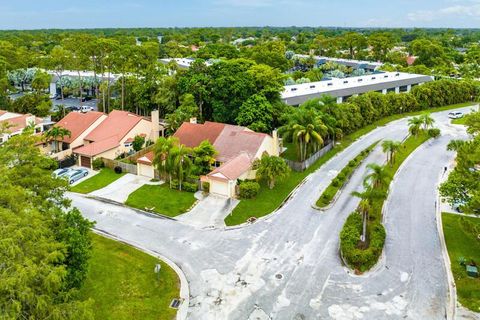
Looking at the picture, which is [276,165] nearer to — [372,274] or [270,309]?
[372,274]

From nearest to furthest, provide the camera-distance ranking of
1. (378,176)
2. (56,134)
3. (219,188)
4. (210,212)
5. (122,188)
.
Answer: (378,176)
(210,212)
(219,188)
(122,188)
(56,134)

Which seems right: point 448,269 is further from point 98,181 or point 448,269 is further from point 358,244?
point 98,181

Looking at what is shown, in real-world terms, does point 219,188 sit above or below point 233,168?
below

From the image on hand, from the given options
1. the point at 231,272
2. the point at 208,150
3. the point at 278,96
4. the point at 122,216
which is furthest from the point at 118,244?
the point at 278,96

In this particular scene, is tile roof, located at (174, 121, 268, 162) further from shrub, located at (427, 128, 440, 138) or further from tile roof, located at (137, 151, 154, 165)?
shrub, located at (427, 128, 440, 138)

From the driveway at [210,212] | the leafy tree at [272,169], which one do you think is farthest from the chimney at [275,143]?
the driveway at [210,212]

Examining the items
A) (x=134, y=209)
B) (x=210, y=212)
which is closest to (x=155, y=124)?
(x=134, y=209)
